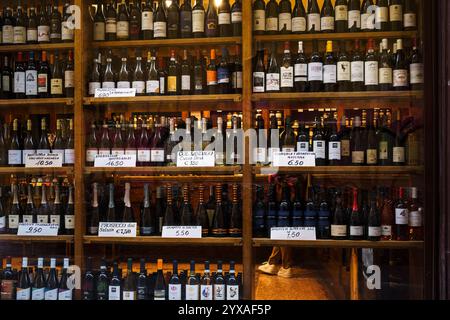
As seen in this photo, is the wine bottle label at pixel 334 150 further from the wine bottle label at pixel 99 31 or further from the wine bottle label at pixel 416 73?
the wine bottle label at pixel 99 31

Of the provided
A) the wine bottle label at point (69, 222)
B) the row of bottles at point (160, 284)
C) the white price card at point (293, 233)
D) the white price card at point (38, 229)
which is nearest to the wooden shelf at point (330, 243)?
the white price card at point (293, 233)

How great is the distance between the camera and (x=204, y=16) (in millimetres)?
2811

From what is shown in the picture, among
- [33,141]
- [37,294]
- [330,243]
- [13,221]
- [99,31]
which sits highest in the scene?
[99,31]

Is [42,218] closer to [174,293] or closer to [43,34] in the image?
[174,293]

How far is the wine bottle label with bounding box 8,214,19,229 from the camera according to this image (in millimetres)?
2840

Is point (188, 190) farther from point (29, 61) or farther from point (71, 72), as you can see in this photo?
point (29, 61)

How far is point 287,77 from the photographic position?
107 inches

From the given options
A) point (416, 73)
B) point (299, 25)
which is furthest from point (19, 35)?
point (416, 73)

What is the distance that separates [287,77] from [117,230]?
1333 mm

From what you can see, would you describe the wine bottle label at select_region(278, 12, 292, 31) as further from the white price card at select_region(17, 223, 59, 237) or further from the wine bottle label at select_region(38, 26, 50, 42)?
the white price card at select_region(17, 223, 59, 237)

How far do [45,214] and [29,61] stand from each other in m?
0.95

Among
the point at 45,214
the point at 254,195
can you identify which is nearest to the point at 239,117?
the point at 254,195

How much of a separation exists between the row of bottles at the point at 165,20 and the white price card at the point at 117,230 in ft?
3.72

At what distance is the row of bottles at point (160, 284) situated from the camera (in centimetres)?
265
